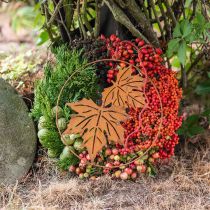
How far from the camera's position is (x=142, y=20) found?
2143mm

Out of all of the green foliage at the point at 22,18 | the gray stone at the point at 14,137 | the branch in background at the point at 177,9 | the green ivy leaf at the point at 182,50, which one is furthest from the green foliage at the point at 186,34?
the green foliage at the point at 22,18

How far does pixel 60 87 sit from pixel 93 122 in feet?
0.83

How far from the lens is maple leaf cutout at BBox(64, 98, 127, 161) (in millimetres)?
1932

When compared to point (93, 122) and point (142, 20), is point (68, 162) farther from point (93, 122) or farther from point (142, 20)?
point (142, 20)

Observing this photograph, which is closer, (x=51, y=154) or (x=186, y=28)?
(x=186, y=28)

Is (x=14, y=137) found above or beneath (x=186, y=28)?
beneath


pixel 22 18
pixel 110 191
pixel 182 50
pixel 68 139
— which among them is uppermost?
pixel 22 18

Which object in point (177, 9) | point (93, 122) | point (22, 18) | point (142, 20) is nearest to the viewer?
point (93, 122)

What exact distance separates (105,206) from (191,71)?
111 centimetres

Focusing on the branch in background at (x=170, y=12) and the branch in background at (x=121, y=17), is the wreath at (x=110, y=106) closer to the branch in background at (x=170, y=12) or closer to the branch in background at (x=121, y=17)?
the branch in background at (x=121, y=17)

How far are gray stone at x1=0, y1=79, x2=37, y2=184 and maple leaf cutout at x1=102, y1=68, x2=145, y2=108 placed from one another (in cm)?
47

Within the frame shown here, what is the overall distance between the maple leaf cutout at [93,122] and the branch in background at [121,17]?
39 centimetres

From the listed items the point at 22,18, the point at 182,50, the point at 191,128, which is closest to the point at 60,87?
the point at 182,50

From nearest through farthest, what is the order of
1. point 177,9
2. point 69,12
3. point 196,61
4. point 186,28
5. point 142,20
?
point 186,28 → point 142,20 → point 69,12 → point 177,9 → point 196,61
